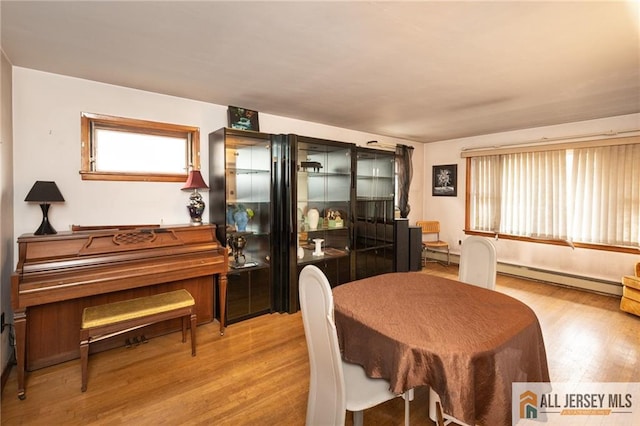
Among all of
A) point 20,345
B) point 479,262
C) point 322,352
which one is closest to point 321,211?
point 479,262

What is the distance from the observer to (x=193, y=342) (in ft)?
8.04

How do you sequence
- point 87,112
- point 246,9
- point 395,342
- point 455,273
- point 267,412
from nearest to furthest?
point 395,342 < point 246,9 < point 267,412 < point 87,112 < point 455,273

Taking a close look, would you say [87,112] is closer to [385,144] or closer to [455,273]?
[385,144]

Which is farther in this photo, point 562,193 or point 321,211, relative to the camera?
point 562,193

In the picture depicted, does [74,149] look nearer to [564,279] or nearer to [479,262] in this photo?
[479,262]

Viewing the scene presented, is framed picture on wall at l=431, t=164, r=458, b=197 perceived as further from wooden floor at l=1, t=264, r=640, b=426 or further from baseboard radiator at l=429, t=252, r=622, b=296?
wooden floor at l=1, t=264, r=640, b=426

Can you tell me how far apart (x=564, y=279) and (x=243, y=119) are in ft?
16.4

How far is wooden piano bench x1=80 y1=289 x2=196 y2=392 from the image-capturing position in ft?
6.70

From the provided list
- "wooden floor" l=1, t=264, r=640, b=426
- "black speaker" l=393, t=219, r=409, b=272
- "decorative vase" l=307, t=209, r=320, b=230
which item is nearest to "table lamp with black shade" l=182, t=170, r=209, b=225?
"wooden floor" l=1, t=264, r=640, b=426

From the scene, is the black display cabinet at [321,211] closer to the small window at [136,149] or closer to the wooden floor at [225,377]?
the wooden floor at [225,377]

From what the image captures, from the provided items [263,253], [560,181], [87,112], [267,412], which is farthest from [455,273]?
[87,112]

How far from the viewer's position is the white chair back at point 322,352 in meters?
1.28

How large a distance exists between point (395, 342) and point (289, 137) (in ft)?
8.28

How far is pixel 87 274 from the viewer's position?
218cm
